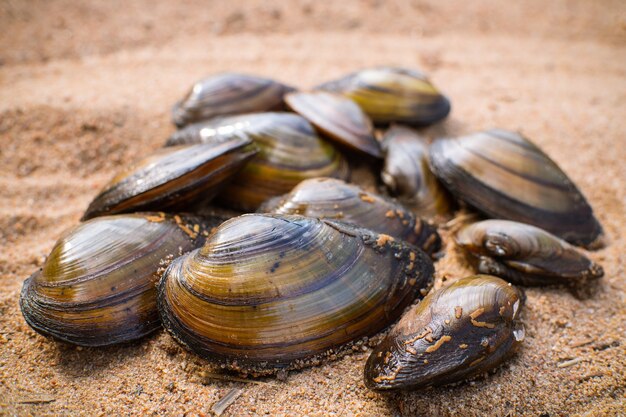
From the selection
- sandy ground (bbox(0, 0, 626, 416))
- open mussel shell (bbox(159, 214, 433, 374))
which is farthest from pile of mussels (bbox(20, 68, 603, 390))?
sandy ground (bbox(0, 0, 626, 416))

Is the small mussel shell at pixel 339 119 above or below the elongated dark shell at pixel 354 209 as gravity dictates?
above

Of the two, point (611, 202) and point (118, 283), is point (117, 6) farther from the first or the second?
point (611, 202)

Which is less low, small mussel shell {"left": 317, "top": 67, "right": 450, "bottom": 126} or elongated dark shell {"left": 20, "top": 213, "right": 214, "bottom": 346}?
small mussel shell {"left": 317, "top": 67, "right": 450, "bottom": 126}

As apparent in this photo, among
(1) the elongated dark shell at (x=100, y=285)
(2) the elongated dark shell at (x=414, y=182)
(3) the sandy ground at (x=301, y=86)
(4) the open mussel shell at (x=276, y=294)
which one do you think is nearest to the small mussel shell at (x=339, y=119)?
(2) the elongated dark shell at (x=414, y=182)

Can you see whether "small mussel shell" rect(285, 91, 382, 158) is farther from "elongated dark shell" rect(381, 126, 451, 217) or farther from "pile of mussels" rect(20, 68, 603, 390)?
"elongated dark shell" rect(381, 126, 451, 217)

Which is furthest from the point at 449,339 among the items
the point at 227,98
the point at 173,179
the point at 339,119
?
the point at 227,98

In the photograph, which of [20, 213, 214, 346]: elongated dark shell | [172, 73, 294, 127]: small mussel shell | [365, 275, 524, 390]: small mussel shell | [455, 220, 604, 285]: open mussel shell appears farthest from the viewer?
[172, 73, 294, 127]: small mussel shell

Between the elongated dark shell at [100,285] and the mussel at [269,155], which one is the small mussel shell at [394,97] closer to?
the mussel at [269,155]
